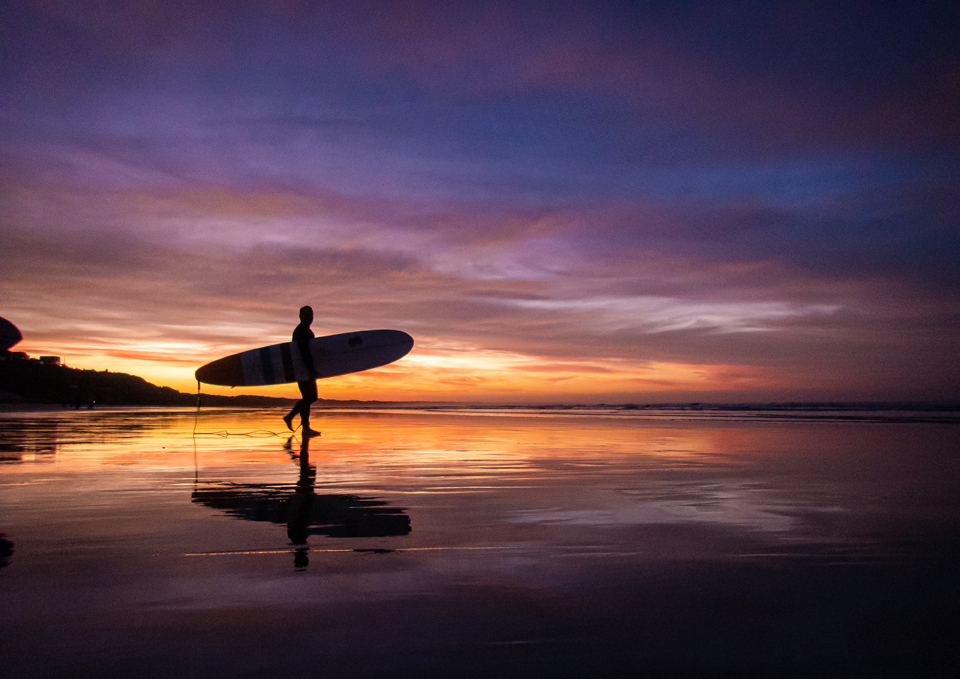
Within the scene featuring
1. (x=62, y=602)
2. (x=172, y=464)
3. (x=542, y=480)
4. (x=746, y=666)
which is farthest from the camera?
(x=172, y=464)

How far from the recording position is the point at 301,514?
4.26 m

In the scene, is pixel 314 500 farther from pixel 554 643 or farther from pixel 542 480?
pixel 554 643

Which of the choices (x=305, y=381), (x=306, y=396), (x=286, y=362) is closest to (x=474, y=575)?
(x=306, y=396)

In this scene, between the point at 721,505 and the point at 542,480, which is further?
the point at 542,480

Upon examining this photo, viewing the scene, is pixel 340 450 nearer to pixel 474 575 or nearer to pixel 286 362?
pixel 286 362

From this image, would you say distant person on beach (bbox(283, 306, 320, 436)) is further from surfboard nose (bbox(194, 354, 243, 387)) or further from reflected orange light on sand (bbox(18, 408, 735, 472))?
surfboard nose (bbox(194, 354, 243, 387))

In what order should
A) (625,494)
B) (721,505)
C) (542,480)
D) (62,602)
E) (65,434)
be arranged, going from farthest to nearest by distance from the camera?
1. (65,434)
2. (542,480)
3. (625,494)
4. (721,505)
5. (62,602)

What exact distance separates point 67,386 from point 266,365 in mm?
41622

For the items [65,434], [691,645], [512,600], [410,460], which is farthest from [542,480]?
[65,434]

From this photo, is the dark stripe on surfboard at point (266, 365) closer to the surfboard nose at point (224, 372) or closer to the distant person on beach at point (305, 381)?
the surfboard nose at point (224, 372)

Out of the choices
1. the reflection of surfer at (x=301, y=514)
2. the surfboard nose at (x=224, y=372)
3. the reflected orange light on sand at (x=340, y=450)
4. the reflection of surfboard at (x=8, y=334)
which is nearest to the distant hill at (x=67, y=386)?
the reflection of surfboard at (x=8, y=334)

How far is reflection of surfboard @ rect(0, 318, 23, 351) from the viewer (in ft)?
112

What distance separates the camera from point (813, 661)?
1.98 m

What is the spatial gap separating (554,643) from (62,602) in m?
2.04
